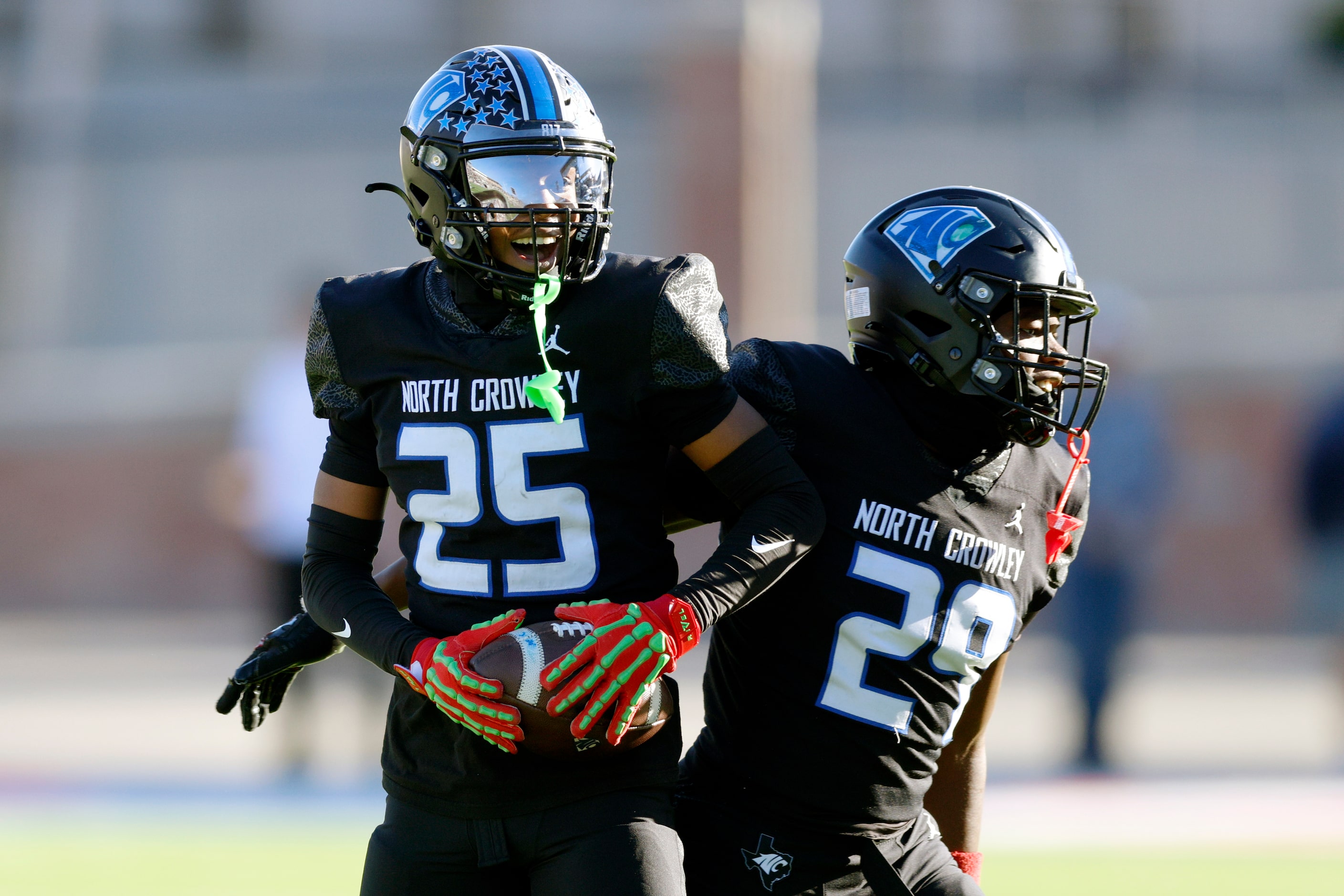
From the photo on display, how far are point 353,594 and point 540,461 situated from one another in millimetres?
443

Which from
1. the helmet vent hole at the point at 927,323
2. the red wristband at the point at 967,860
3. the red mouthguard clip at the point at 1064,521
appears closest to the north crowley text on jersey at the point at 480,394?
the helmet vent hole at the point at 927,323

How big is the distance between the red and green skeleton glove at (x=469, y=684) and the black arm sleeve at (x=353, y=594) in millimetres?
70

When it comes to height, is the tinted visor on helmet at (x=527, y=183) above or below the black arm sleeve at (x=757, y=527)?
above

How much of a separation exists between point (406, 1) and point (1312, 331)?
509 inches

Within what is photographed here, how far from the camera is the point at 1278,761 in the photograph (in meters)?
7.47

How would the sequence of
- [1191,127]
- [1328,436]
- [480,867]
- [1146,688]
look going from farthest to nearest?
[1191,127]
[1146,688]
[1328,436]
[480,867]

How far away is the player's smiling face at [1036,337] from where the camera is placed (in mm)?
2863

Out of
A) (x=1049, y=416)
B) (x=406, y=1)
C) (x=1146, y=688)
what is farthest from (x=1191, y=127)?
(x=1049, y=416)

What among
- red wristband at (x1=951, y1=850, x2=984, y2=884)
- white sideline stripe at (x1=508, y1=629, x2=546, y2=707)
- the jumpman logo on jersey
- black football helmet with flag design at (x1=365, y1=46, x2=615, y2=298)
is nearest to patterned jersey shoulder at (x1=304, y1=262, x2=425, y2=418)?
black football helmet with flag design at (x1=365, y1=46, x2=615, y2=298)

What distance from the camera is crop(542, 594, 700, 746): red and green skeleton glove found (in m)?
2.46

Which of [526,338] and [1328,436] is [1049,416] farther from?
[1328,436]

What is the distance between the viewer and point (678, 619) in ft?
8.23

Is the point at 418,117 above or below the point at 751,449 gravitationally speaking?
above

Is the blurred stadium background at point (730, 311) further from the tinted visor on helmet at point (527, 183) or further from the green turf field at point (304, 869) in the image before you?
the tinted visor on helmet at point (527, 183)
